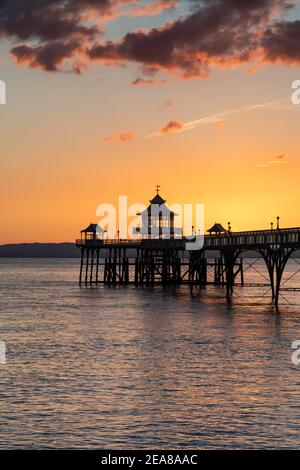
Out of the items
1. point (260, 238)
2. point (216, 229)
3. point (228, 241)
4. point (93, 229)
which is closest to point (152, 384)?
point (260, 238)

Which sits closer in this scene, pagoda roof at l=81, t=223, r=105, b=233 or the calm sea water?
the calm sea water

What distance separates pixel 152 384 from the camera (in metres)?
28.6

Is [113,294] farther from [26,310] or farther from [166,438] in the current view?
[166,438]

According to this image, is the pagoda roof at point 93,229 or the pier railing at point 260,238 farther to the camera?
the pagoda roof at point 93,229

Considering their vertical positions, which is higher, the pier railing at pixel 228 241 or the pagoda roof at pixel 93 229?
the pagoda roof at pixel 93 229

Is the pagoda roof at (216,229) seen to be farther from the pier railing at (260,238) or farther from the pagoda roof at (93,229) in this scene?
the pier railing at (260,238)

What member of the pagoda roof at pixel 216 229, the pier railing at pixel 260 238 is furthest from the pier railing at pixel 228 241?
the pagoda roof at pixel 216 229

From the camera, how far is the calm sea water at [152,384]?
2189cm

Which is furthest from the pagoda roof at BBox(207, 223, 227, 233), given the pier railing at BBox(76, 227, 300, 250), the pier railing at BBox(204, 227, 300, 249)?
the pier railing at BBox(204, 227, 300, 249)

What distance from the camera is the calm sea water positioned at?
21.9 meters

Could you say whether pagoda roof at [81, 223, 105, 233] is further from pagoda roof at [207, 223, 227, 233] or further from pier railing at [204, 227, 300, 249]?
pier railing at [204, 227, 300, 249]

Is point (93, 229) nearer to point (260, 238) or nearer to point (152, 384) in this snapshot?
point (260, 238)

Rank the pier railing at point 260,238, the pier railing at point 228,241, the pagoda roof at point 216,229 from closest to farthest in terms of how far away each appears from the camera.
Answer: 1. the pier railing at point 260,238
2. the pier railing at point 228,241
3. the pagoda roof at point 216,229
